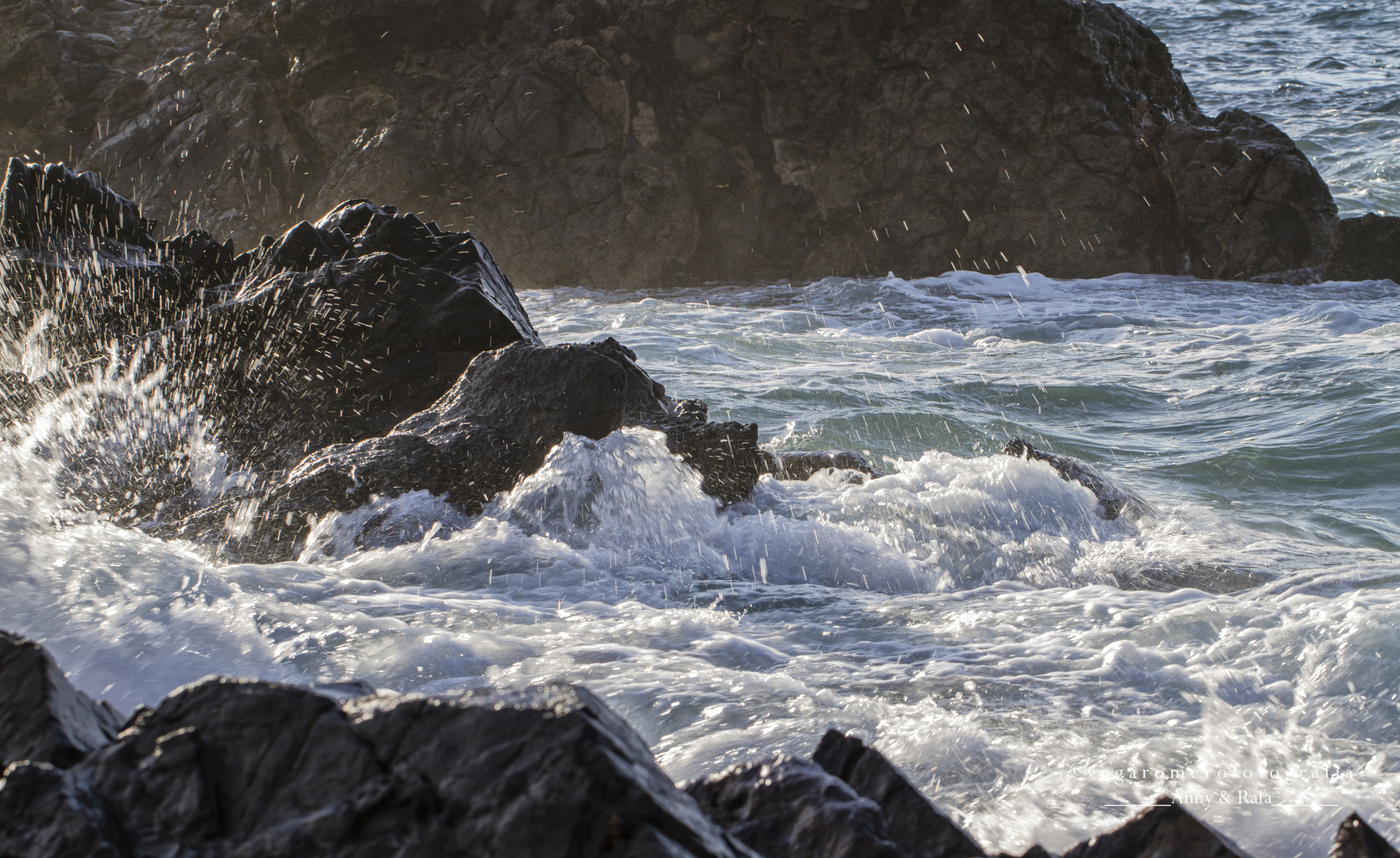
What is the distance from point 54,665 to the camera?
1752 millimetres

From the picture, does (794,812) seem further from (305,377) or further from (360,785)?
(305,377)

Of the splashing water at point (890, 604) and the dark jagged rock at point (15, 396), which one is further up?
the dark jagged rock at point (15, 396)

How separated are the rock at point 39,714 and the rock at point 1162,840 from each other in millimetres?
1807

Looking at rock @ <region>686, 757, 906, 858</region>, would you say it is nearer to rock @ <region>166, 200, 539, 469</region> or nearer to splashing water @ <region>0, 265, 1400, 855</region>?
splashing water @ <region>0, 265, 1400, 855</region>

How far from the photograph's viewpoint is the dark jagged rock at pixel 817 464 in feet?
21.8

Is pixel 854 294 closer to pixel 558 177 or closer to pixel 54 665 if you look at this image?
pixel 558 177

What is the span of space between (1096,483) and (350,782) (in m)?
5.50

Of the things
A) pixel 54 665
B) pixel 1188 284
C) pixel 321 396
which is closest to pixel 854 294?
pixel 1188 284

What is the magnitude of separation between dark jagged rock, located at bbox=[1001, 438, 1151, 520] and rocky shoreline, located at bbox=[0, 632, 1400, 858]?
468 centimetres

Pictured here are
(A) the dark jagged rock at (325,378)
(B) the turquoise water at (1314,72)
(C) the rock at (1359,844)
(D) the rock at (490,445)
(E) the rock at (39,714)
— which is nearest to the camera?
(E) the rock at (39,714)

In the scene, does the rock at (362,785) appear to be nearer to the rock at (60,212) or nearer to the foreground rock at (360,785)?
the foreground rock at (360,785)

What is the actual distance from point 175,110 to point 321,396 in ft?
49.8

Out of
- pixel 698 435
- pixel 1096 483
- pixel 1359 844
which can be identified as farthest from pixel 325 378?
pixel 1359 844

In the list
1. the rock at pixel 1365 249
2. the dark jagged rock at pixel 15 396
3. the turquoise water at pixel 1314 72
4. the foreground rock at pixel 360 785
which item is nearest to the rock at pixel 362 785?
the foreground rock at pixel 360 785
